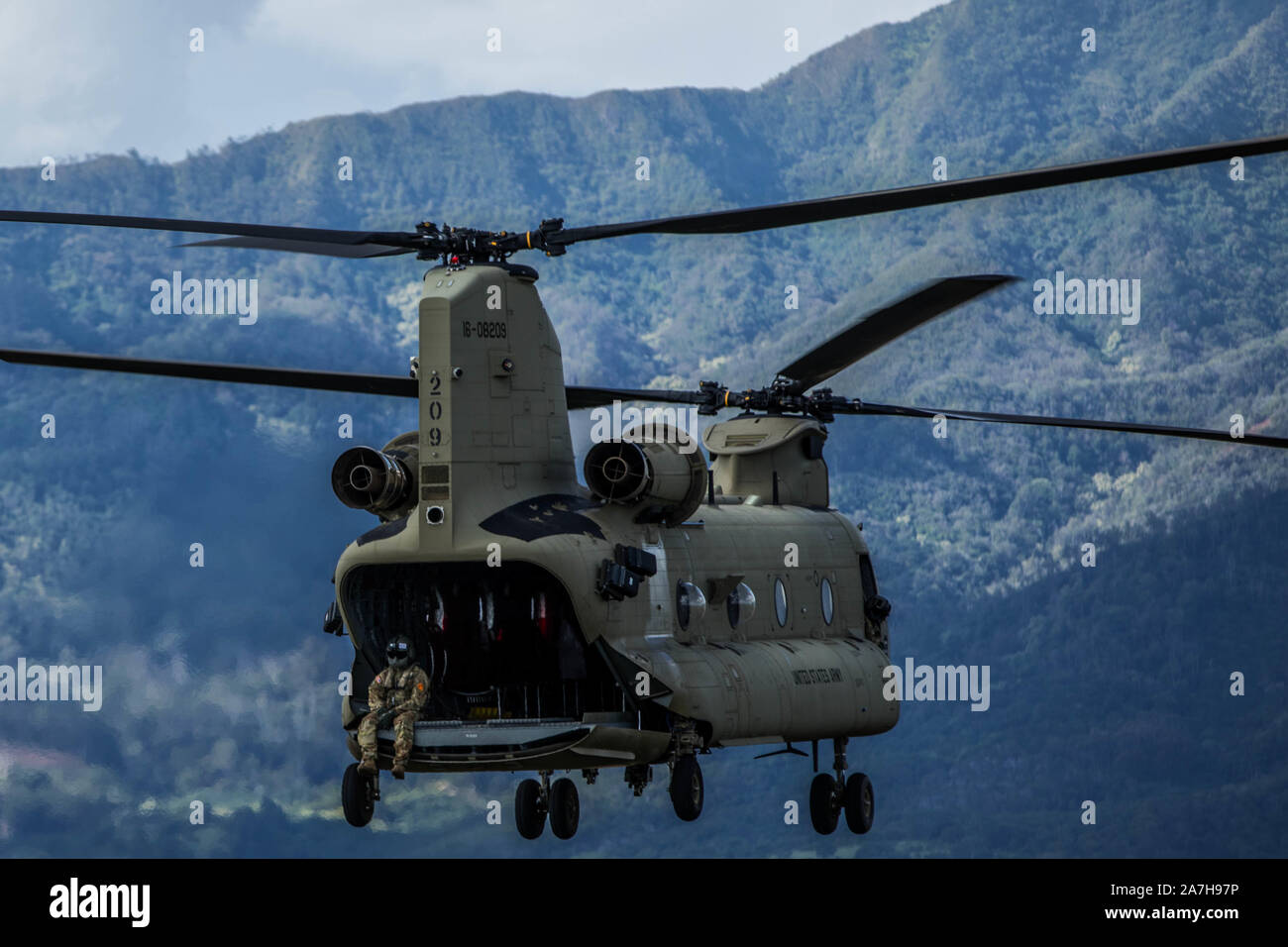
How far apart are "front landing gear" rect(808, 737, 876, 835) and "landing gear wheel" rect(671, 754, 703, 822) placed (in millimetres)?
6088

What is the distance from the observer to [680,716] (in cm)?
2842

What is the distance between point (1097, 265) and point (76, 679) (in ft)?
345

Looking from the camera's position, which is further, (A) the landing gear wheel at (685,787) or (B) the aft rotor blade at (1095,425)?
(B) the aft rotor blade at (1095,425)

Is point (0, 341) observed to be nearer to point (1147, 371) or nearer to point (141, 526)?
point (141, 526)

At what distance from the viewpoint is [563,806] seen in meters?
29.0


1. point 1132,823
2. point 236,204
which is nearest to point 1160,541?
point 1132,823

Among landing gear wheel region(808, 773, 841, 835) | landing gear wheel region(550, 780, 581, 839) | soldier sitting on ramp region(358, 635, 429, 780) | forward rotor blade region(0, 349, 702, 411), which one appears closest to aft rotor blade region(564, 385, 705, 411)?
forward rotor blade region(0, 349, 702, 411)

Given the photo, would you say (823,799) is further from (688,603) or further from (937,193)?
(937,193)

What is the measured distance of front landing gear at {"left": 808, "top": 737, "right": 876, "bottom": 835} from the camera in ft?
113

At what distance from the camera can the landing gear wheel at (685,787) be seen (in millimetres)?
28375

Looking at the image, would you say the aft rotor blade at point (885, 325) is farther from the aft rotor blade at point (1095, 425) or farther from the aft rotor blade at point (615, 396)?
the aft rotor blade at point (615, 396)

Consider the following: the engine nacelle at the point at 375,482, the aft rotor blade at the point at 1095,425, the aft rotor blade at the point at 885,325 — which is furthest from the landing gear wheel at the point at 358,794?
Answer: the aft rotor blade at the point at 885,325

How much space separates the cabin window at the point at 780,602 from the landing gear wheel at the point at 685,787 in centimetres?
470

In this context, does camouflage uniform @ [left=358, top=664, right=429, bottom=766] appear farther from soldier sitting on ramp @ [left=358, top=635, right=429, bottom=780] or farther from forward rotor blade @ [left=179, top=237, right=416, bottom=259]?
forward rotor blade @ [left=179, top=237, right=416, bottom=259]
